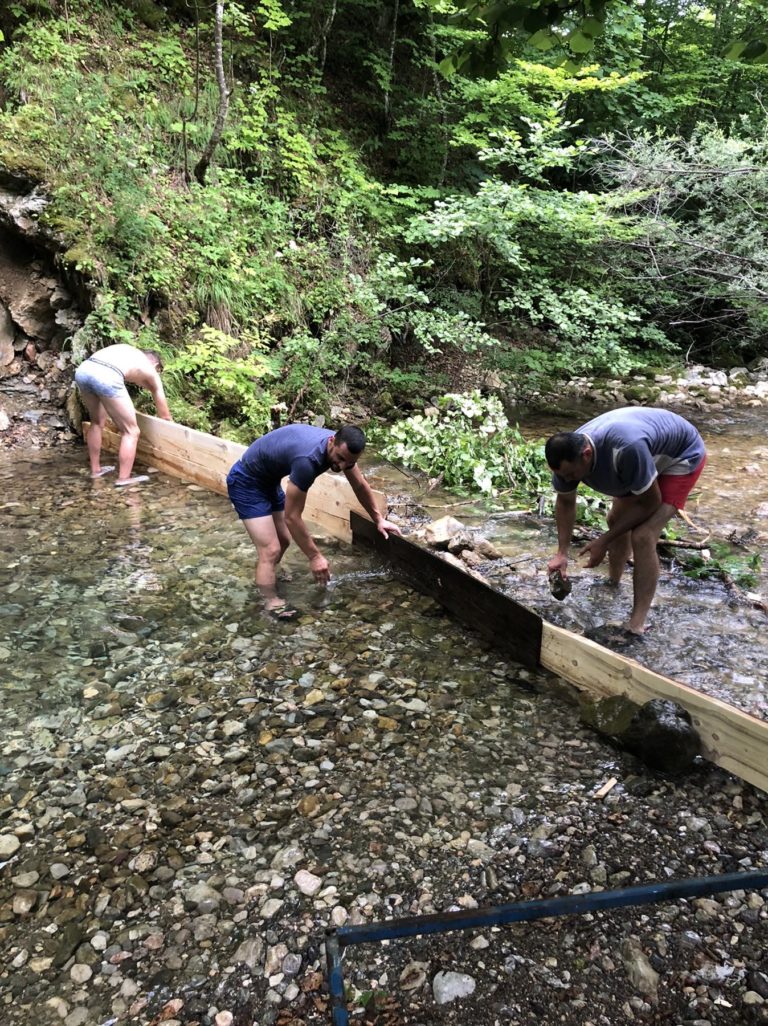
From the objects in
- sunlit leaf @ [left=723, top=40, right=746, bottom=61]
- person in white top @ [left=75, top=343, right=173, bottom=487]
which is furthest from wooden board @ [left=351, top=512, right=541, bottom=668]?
person in white top @ [left=75, top=343, right=173, bottom=487]

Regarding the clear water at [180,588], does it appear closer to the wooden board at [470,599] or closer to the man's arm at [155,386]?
the wooden board at [470,599]

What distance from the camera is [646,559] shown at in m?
3.62

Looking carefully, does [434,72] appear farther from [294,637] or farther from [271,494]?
[294,637]

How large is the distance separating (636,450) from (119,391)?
512 cm

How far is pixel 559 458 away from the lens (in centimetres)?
323

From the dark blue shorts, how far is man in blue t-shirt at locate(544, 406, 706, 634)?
1.88 meters

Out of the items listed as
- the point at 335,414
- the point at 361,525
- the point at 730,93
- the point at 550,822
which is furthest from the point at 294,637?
the point at 730,93

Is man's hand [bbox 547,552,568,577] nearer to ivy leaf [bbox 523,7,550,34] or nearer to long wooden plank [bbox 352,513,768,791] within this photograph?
long wooden plank [bbox 352,513,768,791]

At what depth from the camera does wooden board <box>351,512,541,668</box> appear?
3451 mm

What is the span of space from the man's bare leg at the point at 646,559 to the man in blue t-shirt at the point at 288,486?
5.32 ft

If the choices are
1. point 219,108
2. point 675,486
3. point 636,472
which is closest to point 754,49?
point 636,472

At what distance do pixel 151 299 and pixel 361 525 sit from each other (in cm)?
486

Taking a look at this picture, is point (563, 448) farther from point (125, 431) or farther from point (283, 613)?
point (125, 431)

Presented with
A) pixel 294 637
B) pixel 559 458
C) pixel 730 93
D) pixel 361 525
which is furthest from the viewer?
pixel 730 93
